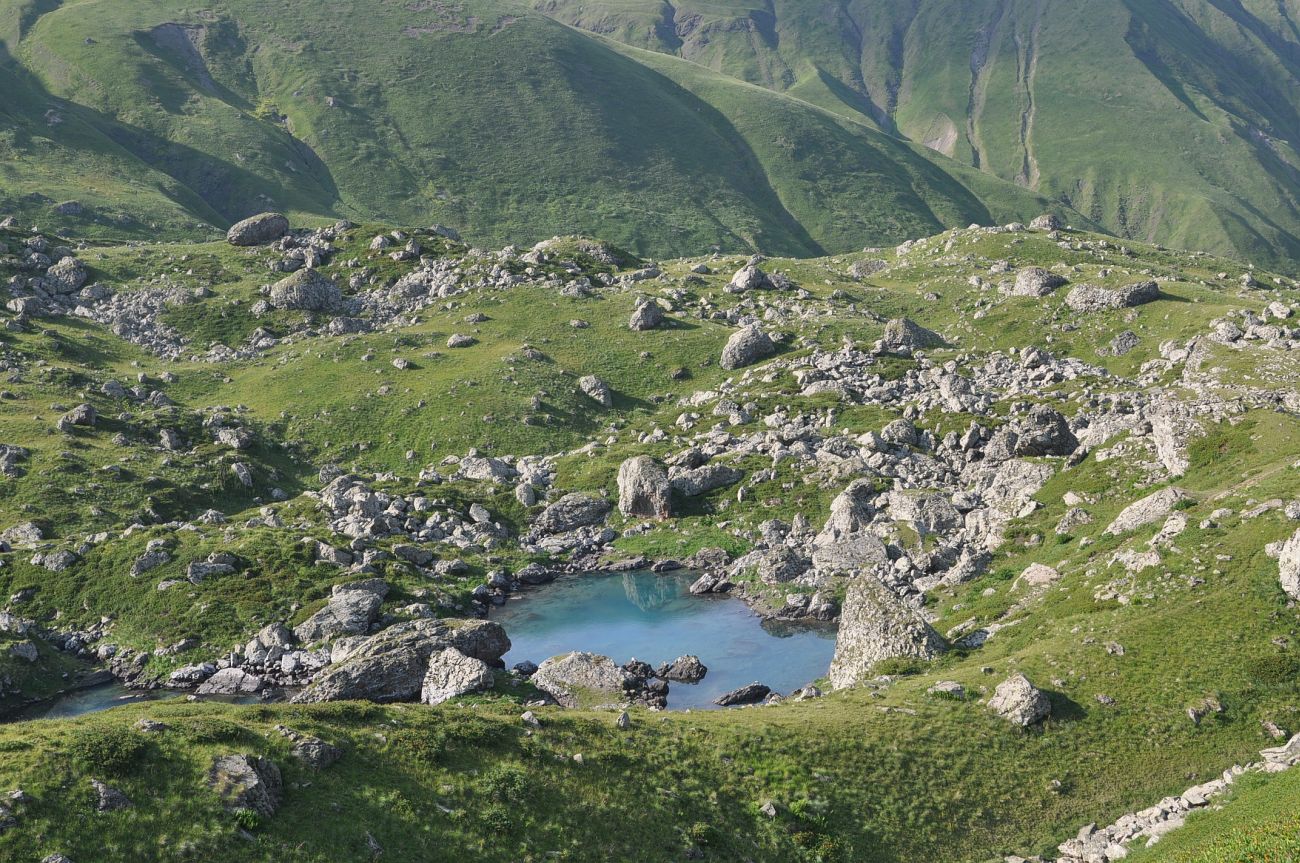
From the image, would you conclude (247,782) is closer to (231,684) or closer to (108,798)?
(108,798)

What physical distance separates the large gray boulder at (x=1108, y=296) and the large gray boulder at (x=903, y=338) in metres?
23.5

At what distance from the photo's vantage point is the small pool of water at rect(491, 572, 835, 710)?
189 ft

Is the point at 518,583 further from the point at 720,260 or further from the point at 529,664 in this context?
the point at 720,260

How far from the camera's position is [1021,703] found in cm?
4012

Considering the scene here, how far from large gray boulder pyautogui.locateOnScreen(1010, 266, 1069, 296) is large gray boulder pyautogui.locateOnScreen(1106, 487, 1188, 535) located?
83.3m

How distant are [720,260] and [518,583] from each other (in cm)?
10788

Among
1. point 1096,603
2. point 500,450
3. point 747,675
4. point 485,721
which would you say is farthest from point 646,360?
point 485,721

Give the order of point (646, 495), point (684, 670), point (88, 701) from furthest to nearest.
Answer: point (646, 495) → point (684, 670) → point (88, 701)

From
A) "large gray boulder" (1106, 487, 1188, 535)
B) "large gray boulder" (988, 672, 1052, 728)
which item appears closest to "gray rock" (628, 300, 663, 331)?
"large gray boulder" (1106, 487, 1188, 535)

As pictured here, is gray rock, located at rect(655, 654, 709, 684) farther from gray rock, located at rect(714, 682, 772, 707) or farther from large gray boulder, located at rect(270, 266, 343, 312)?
large gray boulder, located at rect(270, 266, 343, 312)

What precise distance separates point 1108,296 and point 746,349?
174 feet

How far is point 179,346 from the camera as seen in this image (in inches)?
5182

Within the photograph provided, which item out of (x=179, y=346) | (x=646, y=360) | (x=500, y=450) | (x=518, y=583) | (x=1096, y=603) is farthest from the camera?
(x=179, y=346)

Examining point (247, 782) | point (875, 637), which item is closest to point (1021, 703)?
point (875, 637)
